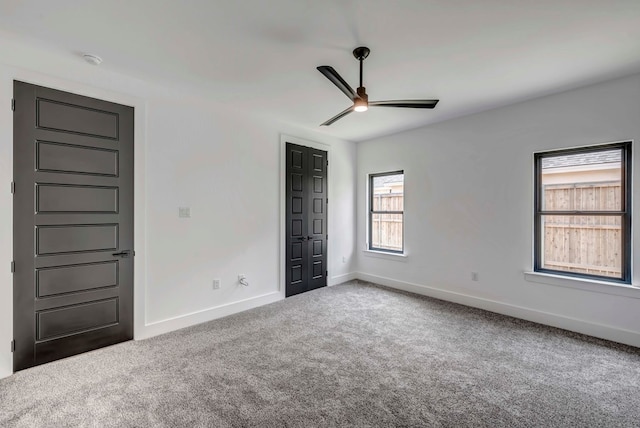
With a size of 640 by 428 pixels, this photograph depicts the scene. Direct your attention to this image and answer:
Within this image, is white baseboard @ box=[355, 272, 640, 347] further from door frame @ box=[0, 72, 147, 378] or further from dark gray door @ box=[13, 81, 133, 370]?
dark gray door @ box=[13, 81, 133, 370]

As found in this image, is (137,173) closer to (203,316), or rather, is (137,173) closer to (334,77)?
(203,316)

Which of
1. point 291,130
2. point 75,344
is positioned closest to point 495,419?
point 75,344

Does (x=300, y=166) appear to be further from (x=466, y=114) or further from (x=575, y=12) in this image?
(x=575, y=12)

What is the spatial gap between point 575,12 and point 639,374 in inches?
111

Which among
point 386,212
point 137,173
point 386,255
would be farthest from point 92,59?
point 386,255

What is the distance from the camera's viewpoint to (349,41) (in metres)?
2.27

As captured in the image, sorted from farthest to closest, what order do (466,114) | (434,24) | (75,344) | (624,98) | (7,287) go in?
(466,114)
(624,98)
(75,344)
(7,287)
(434,24)

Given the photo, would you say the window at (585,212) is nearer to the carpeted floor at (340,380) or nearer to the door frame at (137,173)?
the carpeted floor at (340,380)

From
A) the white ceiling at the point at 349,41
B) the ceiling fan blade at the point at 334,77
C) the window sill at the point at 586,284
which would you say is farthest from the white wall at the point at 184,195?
the window sill at the point at 586,284

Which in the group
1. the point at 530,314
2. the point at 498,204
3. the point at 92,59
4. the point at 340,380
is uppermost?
the point at 92,59

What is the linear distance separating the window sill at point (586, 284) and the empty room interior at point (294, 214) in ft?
0.07

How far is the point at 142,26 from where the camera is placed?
6.91 feet

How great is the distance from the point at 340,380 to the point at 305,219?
106 inches

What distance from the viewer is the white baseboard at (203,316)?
3043mm
